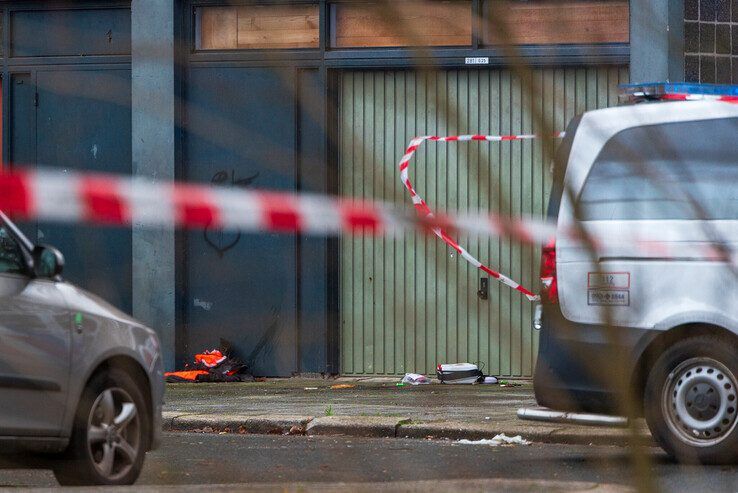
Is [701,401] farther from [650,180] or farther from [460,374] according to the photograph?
[650,180]

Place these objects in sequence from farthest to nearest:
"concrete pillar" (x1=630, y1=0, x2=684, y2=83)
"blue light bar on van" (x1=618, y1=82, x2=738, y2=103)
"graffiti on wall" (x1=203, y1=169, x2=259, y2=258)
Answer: "blue light bar on van" (x1=618, y1=82, x2=738, y2=103) → "graffiti on wall" (x1=203, y1=169, x2=259, y2=258) → "concrete pillar" (x1=630, y1=0, x2=684, y2=83)

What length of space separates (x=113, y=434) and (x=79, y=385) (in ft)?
0.88

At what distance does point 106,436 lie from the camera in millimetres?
5250

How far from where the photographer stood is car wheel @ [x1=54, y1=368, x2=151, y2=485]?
5.11 meters

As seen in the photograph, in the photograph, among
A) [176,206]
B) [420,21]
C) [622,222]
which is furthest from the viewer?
[176,206]

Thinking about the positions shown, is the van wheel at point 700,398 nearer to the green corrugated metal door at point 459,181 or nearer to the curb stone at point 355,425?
the curb stone at point 355,425

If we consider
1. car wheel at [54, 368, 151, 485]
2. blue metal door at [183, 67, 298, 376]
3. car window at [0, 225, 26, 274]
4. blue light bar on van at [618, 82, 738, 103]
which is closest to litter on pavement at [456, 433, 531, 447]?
blue light bar on van at [618, 82, 738, 103]

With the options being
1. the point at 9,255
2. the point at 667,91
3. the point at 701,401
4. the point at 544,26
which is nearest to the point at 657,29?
the point at 544,26

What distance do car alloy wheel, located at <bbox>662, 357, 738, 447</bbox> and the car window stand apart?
9.56ft

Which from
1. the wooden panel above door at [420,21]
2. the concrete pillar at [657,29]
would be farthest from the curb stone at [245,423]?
the wooden panel above door at [420,21]

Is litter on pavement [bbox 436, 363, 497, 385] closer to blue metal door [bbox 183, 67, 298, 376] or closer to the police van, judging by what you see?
blue metal door [bbox 183, 67, 298, 376]

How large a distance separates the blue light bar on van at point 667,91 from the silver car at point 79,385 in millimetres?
2325

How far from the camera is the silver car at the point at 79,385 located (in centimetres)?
480

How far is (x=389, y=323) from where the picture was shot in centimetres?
97
